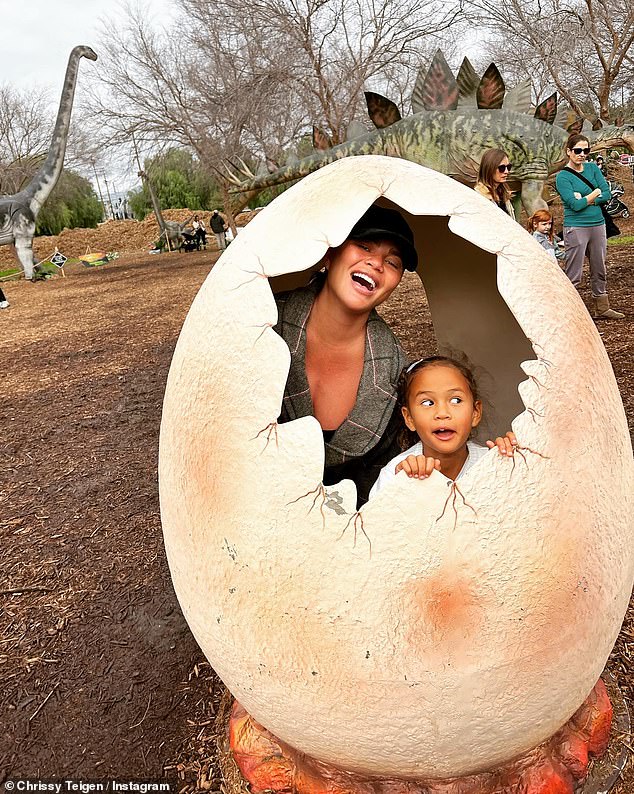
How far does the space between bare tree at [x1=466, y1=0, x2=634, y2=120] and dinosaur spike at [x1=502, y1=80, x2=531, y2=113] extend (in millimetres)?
8510

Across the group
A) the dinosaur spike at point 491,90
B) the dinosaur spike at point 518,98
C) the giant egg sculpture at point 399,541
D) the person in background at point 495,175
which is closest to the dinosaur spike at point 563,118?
the dinosaur spike at point 518,98

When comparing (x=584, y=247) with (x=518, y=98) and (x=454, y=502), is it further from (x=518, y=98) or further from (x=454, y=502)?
(x=454, y=502)

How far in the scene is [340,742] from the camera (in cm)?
150

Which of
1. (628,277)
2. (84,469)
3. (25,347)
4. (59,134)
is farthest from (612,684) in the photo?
(59,134)

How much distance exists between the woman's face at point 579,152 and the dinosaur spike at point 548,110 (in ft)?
7.43

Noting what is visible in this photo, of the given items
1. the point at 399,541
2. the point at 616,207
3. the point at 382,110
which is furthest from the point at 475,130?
the point at 616,207

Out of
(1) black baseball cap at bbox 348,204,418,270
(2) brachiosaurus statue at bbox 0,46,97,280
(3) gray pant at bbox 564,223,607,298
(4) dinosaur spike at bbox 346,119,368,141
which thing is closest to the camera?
(1) black baseball cap at bbox 348,204,418,270

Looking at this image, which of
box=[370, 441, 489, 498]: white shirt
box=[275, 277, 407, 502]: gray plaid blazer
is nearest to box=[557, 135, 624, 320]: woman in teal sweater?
box=[275, 277, 407, 502]: gray plaid blazer

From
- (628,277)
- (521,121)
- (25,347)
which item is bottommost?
(25,347)

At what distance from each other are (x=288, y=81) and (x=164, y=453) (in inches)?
669

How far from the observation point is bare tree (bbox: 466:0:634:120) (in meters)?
15.3

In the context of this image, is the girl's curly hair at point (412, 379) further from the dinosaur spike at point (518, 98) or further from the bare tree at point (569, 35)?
the bare tree at point (569, 35)

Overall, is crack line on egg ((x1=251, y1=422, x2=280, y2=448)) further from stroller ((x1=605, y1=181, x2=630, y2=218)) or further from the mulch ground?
stroller ((x1=605, y1=181, x2=630, y2=218))

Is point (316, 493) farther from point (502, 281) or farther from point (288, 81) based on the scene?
point (288, 81)
